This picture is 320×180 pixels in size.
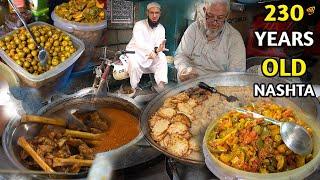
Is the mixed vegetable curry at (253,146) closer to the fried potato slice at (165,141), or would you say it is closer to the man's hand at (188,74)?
the fried potato slice at (165,141)

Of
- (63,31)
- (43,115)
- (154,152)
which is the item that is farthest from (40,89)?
(154,152)

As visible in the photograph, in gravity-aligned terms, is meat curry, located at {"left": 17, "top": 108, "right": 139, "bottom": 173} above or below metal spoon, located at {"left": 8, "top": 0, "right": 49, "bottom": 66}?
below

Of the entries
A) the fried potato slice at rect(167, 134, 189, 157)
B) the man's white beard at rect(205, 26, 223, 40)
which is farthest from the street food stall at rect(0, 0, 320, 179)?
the man's white beard at rect(205, 26, 223, 40)

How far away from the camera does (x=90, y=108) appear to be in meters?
2.38

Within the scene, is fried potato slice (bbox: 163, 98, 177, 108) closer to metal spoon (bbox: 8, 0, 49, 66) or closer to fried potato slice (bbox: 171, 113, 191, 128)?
fried potato slice (bbox: 171, 113, 191, 128)

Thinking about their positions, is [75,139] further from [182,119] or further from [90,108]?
[182,119]

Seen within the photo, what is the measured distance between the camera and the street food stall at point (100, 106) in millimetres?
2154

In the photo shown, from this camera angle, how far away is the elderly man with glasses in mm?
2195

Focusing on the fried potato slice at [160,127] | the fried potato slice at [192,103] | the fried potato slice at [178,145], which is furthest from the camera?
the fried potato slice at [192,103]

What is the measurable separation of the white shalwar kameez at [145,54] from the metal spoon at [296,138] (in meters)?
0.67

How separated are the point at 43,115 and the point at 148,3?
0.79 meters

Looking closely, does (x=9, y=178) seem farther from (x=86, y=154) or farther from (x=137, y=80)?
(x=137, y=80)

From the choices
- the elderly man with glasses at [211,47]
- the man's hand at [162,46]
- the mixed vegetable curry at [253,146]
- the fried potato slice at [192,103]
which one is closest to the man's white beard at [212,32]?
the elderly man with glasses at [211,47]

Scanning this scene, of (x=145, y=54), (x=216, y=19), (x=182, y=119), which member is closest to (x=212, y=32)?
(x=216, y=19)
